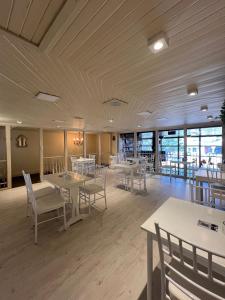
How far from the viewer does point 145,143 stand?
26.3 ft

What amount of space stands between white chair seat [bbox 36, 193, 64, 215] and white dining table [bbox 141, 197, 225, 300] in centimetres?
170

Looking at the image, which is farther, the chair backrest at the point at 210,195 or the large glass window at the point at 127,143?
the large glass window at the point at 127,143

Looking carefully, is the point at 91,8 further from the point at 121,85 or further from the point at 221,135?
the point at 221,135

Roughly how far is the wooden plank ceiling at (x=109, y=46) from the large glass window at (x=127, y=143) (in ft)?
21.4

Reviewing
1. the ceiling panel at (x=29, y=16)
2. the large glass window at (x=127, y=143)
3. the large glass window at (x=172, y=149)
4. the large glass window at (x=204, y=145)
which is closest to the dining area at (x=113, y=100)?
the ceiling panel at (x=29, y=16)

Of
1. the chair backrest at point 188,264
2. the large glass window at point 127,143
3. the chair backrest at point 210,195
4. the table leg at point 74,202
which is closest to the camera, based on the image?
the chair backrest at point 188,264

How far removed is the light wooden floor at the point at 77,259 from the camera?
1498 mm

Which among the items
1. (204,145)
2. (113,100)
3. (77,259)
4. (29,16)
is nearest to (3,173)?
(77,259)

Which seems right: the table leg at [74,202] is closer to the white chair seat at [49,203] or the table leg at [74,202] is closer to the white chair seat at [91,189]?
the white chair seat at [49,203]

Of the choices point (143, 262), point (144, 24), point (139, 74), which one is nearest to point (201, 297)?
point (143, 262)

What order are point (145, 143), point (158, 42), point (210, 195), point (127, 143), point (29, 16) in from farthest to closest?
point (127, 143) < point (145, 143) < point (210, 195) < point (158, 42) < point (29, 16)

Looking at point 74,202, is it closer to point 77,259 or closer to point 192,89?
point 77,259

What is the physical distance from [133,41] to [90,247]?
96.9 inches

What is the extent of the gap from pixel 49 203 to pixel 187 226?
6.91ft
